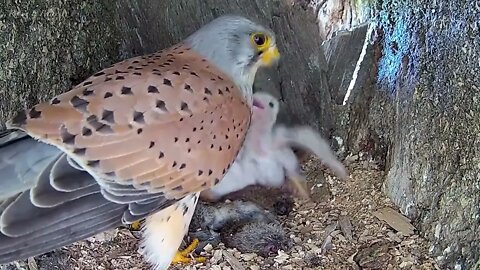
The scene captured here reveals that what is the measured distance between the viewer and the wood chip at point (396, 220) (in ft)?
7.78

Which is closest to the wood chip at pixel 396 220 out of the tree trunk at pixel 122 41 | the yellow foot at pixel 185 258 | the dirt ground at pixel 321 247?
the dirt ground at pixel 321 247

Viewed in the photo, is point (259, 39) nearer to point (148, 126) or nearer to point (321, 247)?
point (148, 126)

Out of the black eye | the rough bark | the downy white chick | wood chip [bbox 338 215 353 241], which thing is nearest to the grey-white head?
the black eye

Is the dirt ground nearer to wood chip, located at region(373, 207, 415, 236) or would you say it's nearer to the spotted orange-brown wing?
wood chip, located at region(373, 207, 415, 236)

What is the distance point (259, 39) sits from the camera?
221 cm

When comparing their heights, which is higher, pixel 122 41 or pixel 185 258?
pixel 122 41

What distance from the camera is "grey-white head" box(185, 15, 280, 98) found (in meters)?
2.19

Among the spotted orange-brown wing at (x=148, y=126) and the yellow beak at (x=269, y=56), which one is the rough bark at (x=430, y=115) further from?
A: the spotted orange-brown wing at (x=148, y=126)

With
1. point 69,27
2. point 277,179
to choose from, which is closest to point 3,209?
point 69,27

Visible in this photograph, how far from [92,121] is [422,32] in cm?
99

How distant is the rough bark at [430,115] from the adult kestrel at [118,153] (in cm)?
54

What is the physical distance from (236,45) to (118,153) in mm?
535

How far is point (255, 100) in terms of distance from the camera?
256cm

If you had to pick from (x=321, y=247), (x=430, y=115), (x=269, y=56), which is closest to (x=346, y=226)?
(x=321, y=247)
